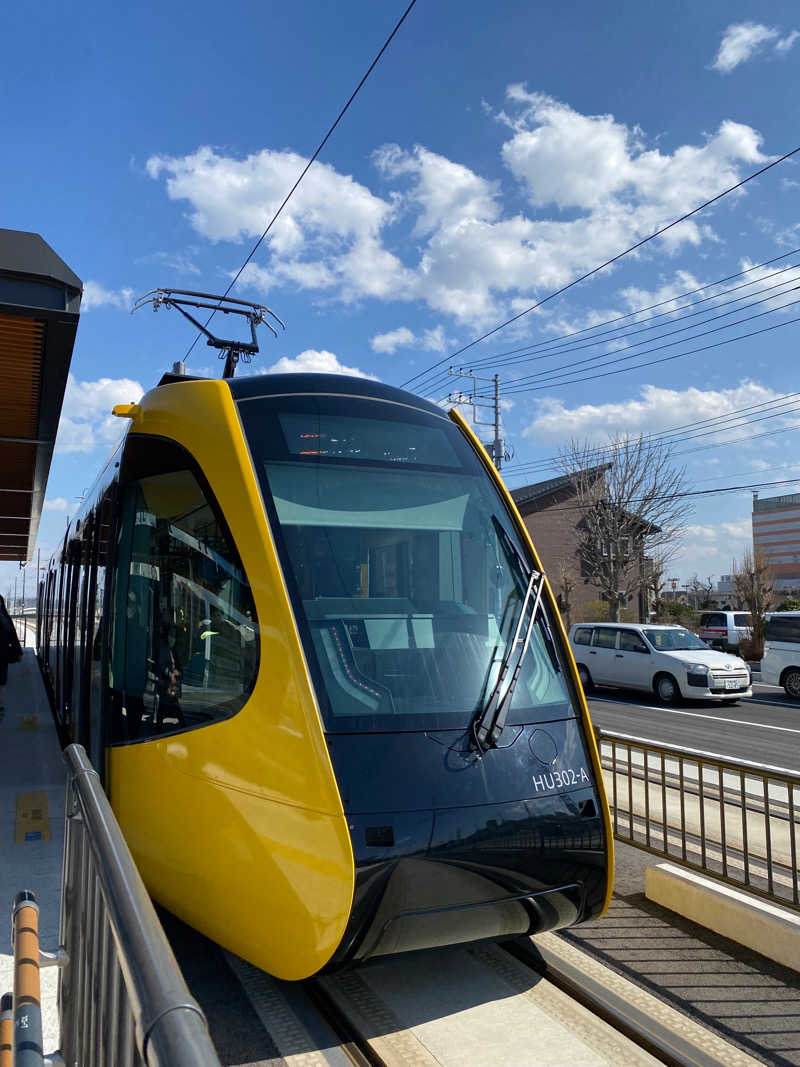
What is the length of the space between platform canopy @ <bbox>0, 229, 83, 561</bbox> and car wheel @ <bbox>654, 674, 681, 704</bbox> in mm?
13275

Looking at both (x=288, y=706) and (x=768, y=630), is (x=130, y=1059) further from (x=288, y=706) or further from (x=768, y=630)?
(x=768, y=630)

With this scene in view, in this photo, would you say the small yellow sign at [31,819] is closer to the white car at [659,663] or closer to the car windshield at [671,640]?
the white car at [659,663]

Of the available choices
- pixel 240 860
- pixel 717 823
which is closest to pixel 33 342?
pixel 240 860

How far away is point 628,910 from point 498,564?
8.00ft

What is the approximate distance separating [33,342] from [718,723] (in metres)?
13.1

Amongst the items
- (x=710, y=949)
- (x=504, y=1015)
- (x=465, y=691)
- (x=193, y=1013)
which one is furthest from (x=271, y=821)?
(x=710, y=949)

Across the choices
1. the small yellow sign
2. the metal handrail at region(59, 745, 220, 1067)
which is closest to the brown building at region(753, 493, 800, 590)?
the small yellow sign

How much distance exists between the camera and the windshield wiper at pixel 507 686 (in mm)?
3889

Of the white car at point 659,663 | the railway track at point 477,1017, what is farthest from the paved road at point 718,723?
the railway track at point 477,1017

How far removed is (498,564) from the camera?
4.70 meters

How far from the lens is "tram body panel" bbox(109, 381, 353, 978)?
3428 mm

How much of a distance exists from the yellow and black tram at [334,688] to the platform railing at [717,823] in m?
1.50

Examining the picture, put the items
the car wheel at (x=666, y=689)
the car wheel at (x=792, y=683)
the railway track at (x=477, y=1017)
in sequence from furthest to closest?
the car wheel at (x=792, y=683)
the car wheel at (x=666, y=689)
the railway track at (x=477, y=1017)

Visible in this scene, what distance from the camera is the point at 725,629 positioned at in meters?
34.1
